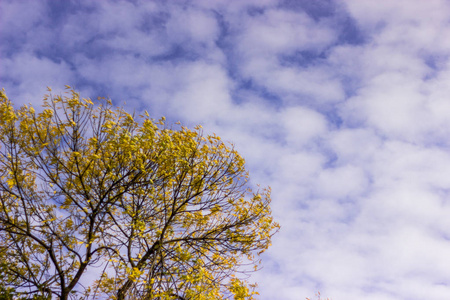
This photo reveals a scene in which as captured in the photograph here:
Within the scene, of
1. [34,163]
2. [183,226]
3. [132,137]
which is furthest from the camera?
[183,226]

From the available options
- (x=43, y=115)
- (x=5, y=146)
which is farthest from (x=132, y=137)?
(x=5, y=146)

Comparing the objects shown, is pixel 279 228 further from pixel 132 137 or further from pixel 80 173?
pixel 80 173

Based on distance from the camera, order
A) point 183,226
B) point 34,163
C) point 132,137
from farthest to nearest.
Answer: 1. point 183,226
2. point 34,163
3. point 132,137

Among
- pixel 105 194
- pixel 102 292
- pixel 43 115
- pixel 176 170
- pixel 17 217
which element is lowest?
pixel 102 292

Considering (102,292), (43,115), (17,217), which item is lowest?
(102,292)

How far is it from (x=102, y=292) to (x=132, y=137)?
4.75 m

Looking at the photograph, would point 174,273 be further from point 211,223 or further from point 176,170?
point 176,170

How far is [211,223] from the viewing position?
28.9ft

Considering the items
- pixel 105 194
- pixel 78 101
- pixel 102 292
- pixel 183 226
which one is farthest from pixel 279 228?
pixel 78 101

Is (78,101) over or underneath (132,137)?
over

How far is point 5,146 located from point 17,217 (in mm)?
1784

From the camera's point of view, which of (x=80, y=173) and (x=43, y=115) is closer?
(x=43, y=115)

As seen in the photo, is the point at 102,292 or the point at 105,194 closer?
the point at 105,194

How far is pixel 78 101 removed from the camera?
7277mm
